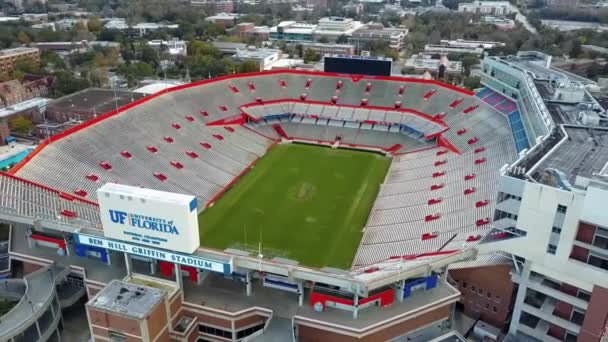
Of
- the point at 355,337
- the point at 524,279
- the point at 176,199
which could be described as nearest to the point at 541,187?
the point at 524,279

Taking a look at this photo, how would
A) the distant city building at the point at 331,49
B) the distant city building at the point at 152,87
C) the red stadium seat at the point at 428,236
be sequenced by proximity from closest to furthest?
the red stadium seat at the point at 428,236 < the distant city building at the point at 152,87 < the distant city building at the point at 331,49

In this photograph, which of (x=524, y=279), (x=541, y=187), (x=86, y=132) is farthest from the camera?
(x=86, y=132)

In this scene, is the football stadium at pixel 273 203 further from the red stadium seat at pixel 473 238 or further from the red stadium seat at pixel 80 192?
the red stadium seat at pixel 473 238

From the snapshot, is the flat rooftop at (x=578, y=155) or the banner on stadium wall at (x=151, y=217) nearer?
the banner on stadium wall at (x=151, y=217)

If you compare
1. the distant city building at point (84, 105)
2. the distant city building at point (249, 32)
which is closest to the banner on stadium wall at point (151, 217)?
the distant city building at point (84, 105)

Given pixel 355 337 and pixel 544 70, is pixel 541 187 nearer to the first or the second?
pixel 355 337

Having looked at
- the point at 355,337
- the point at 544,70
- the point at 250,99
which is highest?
the point at 544,70
